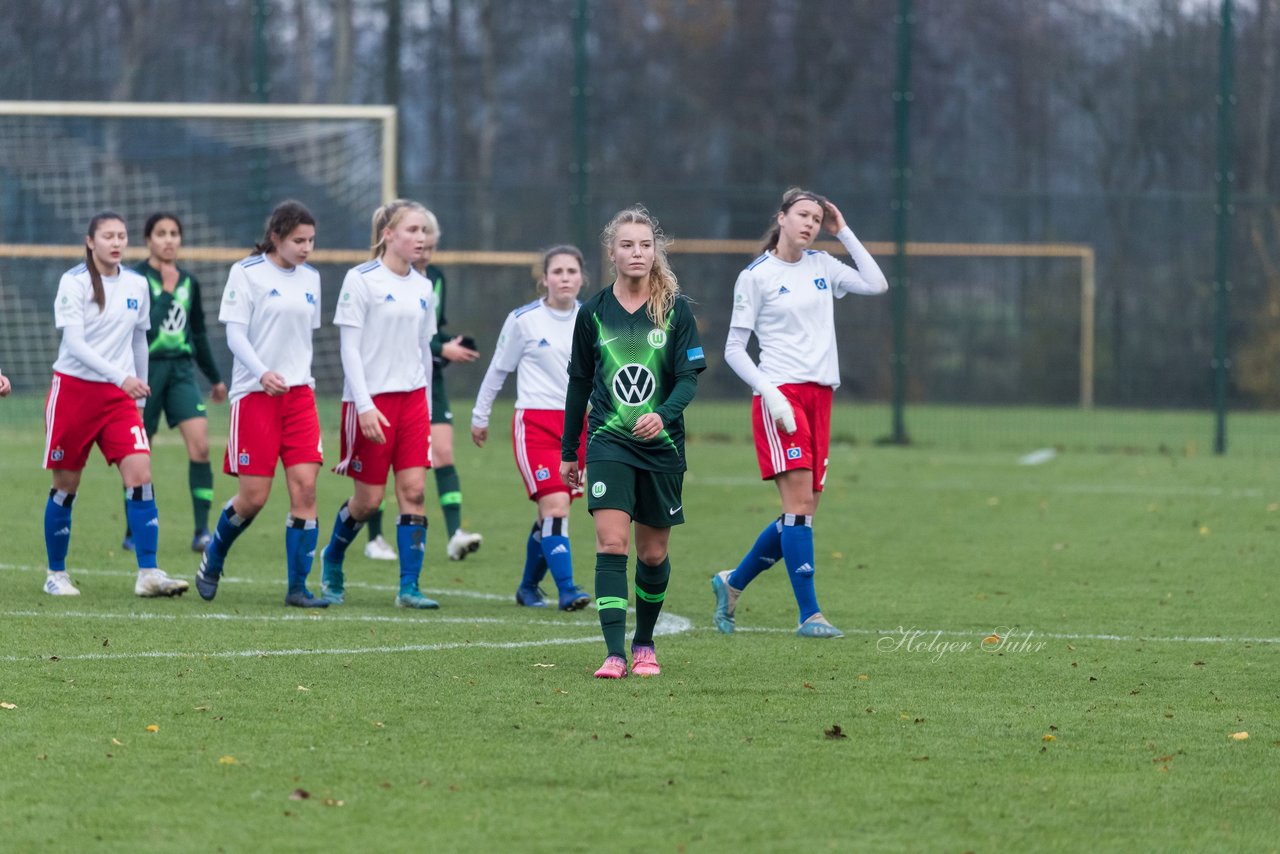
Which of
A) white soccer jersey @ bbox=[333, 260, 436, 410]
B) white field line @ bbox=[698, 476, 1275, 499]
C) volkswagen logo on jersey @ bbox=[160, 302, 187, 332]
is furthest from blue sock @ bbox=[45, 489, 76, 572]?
white field line @ bbox=[698, 476, 1275, 499]

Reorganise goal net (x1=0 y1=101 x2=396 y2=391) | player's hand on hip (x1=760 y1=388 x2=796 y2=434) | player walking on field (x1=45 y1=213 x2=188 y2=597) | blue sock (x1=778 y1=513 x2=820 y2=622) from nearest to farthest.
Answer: player's hand on hip (x1=760 y1=388 x2=796 y2=434), blue sock (x1=778 y1=513 x2=820 y2=622), player walking on field (x1=45 y1=213 x2=188 y2=597), goal net (x1=0 y1=101 x2=396 y2=391)

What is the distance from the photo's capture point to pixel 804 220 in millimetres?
7910

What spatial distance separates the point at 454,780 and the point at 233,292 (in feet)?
13.1

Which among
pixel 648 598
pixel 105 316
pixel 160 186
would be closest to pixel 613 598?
pixel 648 598

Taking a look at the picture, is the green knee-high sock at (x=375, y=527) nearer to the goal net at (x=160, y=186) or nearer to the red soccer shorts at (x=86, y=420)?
the red soccer shorts at (x=86, y=420)

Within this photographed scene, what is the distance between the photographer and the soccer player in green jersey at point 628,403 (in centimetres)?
666

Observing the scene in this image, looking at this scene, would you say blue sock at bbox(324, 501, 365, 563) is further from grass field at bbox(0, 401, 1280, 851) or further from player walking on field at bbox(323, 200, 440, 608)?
grass field at bbox(0, 401, 1280, 851)

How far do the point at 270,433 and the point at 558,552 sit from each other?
1433 millimetres

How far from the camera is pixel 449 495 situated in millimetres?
10766

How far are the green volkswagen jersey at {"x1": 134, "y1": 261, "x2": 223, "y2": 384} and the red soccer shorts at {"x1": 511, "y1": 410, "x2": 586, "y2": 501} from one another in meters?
2.70

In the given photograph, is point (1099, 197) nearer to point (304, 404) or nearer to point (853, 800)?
point (304, 404)

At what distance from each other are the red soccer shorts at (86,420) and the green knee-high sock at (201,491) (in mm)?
2093

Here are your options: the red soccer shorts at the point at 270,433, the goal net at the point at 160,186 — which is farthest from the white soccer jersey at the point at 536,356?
the goal net at the point at 160,186

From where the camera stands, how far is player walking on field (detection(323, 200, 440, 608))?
27.9ft
